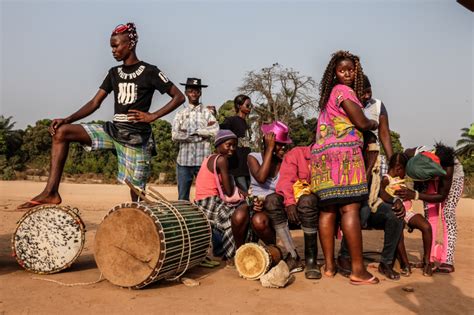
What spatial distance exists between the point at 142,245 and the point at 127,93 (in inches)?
65.7

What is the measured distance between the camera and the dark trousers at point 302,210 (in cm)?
462

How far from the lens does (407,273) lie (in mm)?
4750

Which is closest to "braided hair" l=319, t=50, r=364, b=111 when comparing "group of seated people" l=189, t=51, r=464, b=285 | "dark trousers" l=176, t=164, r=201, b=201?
"group of seated people" l=189, t=51, r=464, b=285

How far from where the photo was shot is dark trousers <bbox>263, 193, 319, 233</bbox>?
15.2 feet

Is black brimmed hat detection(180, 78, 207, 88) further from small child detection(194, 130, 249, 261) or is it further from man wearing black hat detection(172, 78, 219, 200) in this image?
small child detection(194, 130, 249, 261)

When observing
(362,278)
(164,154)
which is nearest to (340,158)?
(362,278)

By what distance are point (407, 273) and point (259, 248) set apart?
4.82ft

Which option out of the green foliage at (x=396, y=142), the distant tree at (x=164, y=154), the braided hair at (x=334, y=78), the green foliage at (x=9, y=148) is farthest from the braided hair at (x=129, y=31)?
the green foliage at (x=396, y=142)

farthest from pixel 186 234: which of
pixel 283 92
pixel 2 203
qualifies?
pixel 283 92

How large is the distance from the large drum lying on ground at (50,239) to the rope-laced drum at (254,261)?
147 cm

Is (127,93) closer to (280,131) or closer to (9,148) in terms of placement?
(280,131)

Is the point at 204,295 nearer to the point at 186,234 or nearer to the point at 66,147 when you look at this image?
the point at 186,234

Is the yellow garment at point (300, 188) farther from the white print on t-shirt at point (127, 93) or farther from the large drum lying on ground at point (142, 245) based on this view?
the white print on t-shirt at point (127, 93)

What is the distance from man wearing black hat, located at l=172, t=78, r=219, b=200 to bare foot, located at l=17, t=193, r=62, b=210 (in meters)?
1.90
